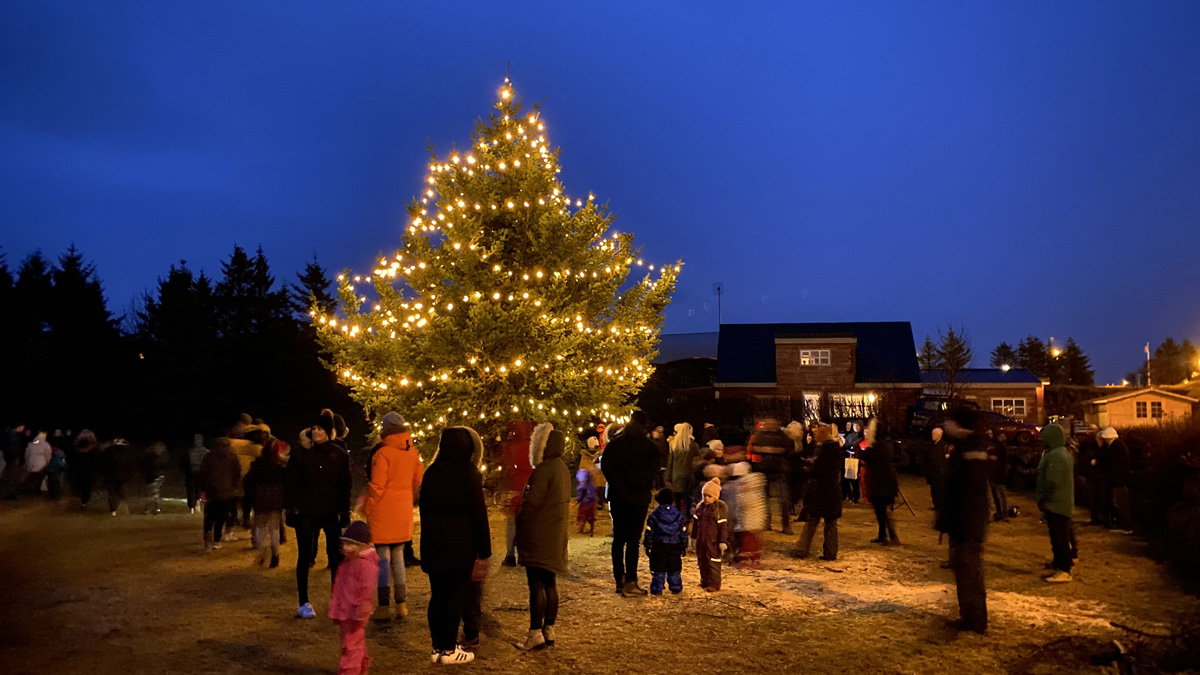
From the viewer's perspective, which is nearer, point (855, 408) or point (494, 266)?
point (494, 266)

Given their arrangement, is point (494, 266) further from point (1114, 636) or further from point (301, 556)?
point (1114, 636)

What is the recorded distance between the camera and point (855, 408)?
3984 cm

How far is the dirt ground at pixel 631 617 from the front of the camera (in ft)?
20.6

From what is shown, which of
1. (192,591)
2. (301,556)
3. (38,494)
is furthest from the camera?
(38,494)

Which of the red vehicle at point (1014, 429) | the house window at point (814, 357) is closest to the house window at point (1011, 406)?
the house window at point (814, 357)

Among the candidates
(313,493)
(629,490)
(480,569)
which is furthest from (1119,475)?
(313,493)

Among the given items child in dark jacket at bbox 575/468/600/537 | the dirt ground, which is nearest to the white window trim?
the dirt ground

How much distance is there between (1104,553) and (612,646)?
8.93 metres

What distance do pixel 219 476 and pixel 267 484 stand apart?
1706 mm

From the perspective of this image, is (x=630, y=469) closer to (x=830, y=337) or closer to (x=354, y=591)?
(x=354, y=591)

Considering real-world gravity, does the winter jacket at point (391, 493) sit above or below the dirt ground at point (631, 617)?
above

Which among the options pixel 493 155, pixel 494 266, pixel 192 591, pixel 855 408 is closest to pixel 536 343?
pixel 494 266

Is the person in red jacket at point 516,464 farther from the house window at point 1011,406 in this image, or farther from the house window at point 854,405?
the house window at point 1011,406

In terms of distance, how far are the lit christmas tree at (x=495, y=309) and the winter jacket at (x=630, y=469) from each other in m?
5.06
